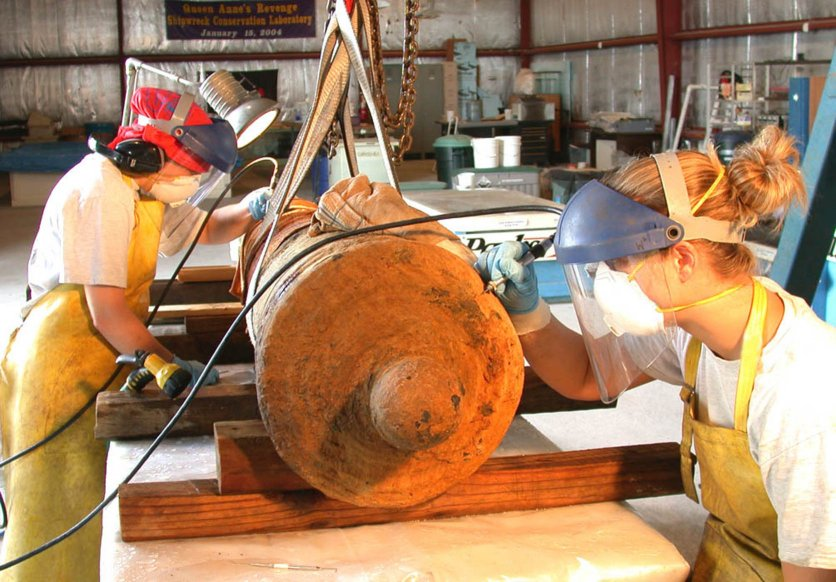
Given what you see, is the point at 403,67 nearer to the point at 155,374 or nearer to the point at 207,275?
the point at 155,374

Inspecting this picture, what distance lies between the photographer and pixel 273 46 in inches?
665

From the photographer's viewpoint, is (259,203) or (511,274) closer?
(511,274)

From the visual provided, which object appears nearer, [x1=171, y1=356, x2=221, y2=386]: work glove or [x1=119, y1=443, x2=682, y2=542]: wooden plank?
[x1=119, y1=443, x2=682, y2=542]: wooden plank

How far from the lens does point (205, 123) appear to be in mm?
3002

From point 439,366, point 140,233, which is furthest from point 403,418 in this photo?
point 140,233

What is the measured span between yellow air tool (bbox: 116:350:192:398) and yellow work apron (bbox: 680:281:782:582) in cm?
138

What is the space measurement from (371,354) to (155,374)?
99 centimetres

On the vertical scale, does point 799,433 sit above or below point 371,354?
below

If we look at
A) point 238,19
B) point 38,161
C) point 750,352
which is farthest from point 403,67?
point 238,19

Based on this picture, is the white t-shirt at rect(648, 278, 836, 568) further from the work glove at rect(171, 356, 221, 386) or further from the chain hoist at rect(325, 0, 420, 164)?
the work glove at rect(171, 356, 221, 386)

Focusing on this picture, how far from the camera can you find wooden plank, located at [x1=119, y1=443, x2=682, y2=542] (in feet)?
6.96

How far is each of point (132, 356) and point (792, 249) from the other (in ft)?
8.75

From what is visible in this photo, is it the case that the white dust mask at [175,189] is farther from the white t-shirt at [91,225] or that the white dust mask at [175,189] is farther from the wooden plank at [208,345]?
the wooden plank at [208,345]

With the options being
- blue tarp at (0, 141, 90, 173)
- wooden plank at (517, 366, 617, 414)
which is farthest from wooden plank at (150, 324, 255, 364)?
blue tarp at (0, 141, 90, 173)
